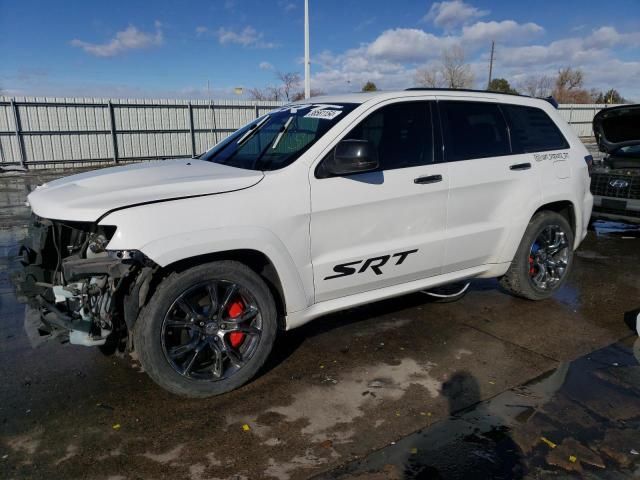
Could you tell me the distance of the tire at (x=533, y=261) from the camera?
15.7 feet

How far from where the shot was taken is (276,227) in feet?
10.8

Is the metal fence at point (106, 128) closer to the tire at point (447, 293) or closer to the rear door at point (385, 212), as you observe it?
the tire at point (447, 293)

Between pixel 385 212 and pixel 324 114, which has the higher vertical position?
pixel 324 114

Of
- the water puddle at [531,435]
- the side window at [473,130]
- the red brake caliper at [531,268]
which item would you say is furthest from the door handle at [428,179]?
the red brake caliper at [531,268]

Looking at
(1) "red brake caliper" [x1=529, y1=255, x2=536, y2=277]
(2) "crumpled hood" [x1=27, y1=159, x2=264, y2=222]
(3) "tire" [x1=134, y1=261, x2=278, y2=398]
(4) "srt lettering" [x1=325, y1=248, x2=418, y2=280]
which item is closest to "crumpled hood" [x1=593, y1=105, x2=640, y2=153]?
(1) "red brake caliper" [x1=529, y1=255, x2=536, y2=277]

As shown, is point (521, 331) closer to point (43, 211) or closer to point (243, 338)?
point (243, 338)

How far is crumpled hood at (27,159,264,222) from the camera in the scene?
9.78ft

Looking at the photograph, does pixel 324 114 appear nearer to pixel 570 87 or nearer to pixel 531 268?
pixel 531 268

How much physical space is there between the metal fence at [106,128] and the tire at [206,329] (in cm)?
1730

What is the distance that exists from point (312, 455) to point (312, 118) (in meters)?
2.36

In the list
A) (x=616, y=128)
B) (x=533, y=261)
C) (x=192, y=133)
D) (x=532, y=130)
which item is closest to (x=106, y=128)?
(x=192, y=133)

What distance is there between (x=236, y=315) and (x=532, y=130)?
10.6 ft

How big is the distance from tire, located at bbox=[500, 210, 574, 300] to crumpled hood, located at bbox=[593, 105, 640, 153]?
321 centimetres

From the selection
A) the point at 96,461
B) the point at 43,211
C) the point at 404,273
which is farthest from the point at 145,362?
the point at 404,273
